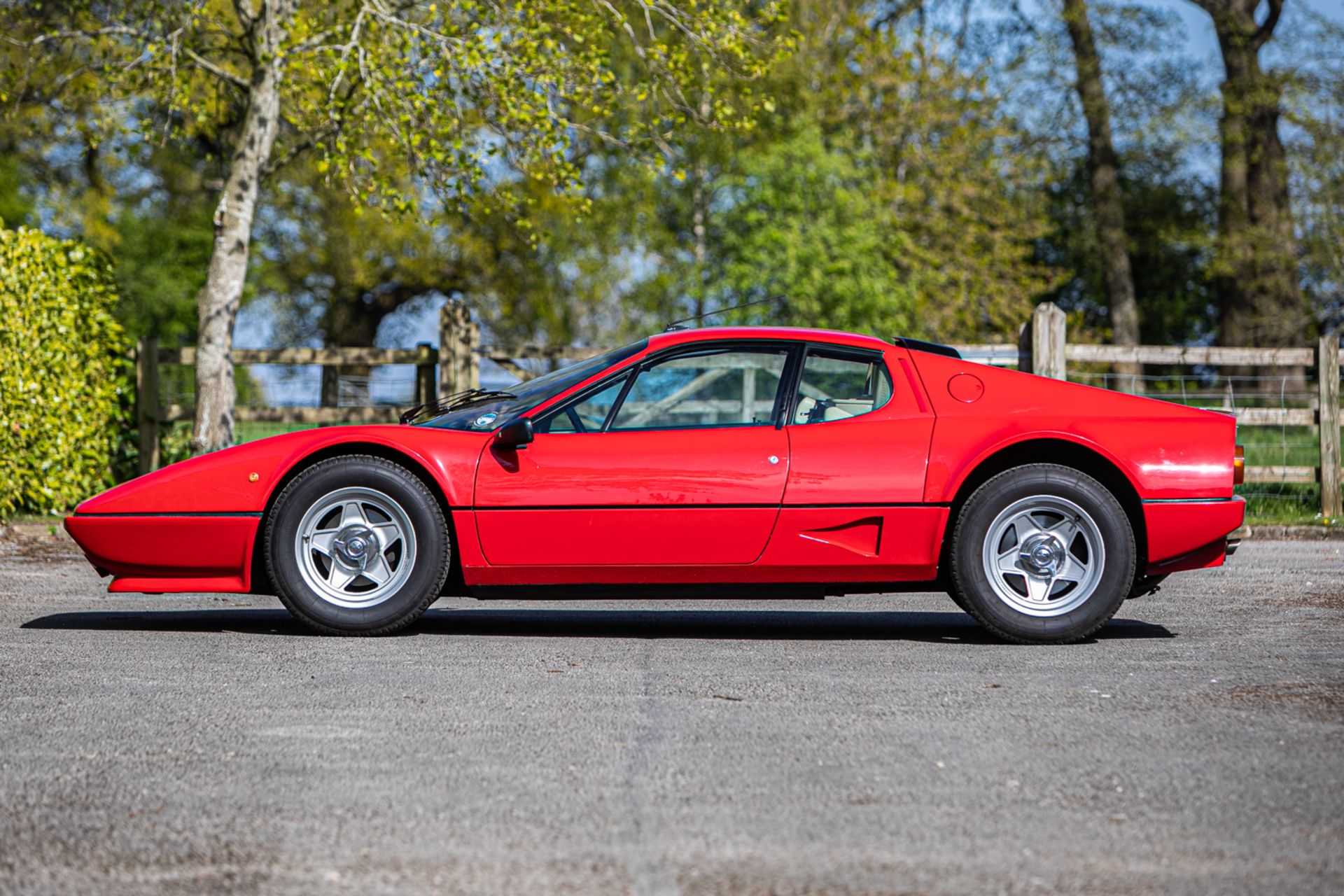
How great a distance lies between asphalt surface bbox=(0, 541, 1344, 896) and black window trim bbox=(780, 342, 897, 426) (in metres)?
1.01

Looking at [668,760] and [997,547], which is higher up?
[997,547]

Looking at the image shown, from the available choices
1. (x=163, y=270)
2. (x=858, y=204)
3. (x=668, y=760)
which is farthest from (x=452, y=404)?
(x=163, y=270)

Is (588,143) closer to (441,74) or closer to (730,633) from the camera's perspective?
(441,74)

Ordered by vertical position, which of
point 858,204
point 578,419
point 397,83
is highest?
point 858,204

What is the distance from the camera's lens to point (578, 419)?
589 cm

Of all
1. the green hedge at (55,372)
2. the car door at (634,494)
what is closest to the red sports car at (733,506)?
the car door at (634,494)

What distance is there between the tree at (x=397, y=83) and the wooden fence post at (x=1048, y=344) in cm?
337

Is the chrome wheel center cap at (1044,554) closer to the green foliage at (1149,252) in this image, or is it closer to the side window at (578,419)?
the side window at (578,419)

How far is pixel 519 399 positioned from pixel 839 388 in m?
1.43

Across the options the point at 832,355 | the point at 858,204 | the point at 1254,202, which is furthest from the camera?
the point at 1254,202

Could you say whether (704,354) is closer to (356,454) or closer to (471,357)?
(356,454)

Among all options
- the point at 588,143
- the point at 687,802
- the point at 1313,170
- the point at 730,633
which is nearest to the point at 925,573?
the point at 730,633

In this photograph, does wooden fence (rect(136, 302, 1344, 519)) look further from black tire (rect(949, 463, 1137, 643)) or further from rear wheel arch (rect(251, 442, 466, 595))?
black tire (rect(949, 463, 1137, 643))

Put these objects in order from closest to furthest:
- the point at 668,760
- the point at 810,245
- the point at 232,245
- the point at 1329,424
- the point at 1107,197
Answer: the point at 668,760 → the point at 1329,424 → the point at 232,245 → the point at 810,245 → the point at 1107,197
